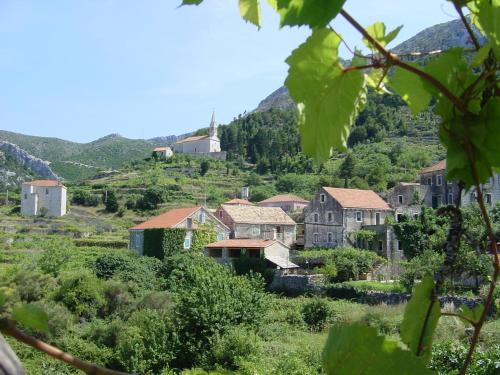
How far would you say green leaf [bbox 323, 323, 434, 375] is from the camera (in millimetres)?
313

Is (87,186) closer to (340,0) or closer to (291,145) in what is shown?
(291,145)

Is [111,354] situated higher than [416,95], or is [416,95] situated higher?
[416,95]

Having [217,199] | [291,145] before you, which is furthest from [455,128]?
[291,145]

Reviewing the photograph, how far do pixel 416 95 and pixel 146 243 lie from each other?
2785cm

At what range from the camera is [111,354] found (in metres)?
14.4

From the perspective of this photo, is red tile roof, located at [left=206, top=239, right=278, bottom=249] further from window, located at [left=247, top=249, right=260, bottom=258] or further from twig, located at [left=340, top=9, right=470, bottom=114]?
twig, located at [left=340, top=9, right=470, bottom=114]

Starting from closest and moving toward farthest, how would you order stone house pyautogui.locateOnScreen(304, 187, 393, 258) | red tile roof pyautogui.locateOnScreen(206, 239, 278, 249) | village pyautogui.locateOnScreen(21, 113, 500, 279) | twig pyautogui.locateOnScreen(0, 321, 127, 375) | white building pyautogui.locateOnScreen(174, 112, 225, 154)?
twig pyautogui.locateOnScreen(0, 321, 127, 375)
red tile roof pyautogui.locateOnScreen(206, 239, 278, 249)
village pyautogui.locateOnScreen(21, 113, 500, 279)
stone house pyautogui.locateOnScreen(304, 187, 393, 258)
white building pyautogui.locateOnScreen(174, 112, 225, 154)

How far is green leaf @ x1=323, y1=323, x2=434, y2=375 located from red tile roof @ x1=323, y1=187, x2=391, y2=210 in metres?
28.6

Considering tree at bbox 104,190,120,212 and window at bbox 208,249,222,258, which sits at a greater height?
tree at bbox 104,190,120,212

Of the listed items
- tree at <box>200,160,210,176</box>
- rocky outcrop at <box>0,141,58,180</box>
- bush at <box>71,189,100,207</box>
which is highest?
rocky outcrop at <box>0,141,58,180</box>

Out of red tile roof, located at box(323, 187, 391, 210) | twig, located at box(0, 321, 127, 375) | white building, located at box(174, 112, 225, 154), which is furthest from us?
white building, located at box(174, 112, 225, 154)

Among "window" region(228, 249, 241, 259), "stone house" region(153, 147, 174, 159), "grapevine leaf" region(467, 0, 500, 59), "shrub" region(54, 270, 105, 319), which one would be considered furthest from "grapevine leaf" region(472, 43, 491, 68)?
"stone house" region(153, 147, 174, 159)

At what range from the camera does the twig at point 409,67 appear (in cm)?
37

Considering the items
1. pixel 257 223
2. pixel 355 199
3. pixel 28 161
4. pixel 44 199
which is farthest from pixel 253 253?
pixel 28 161
